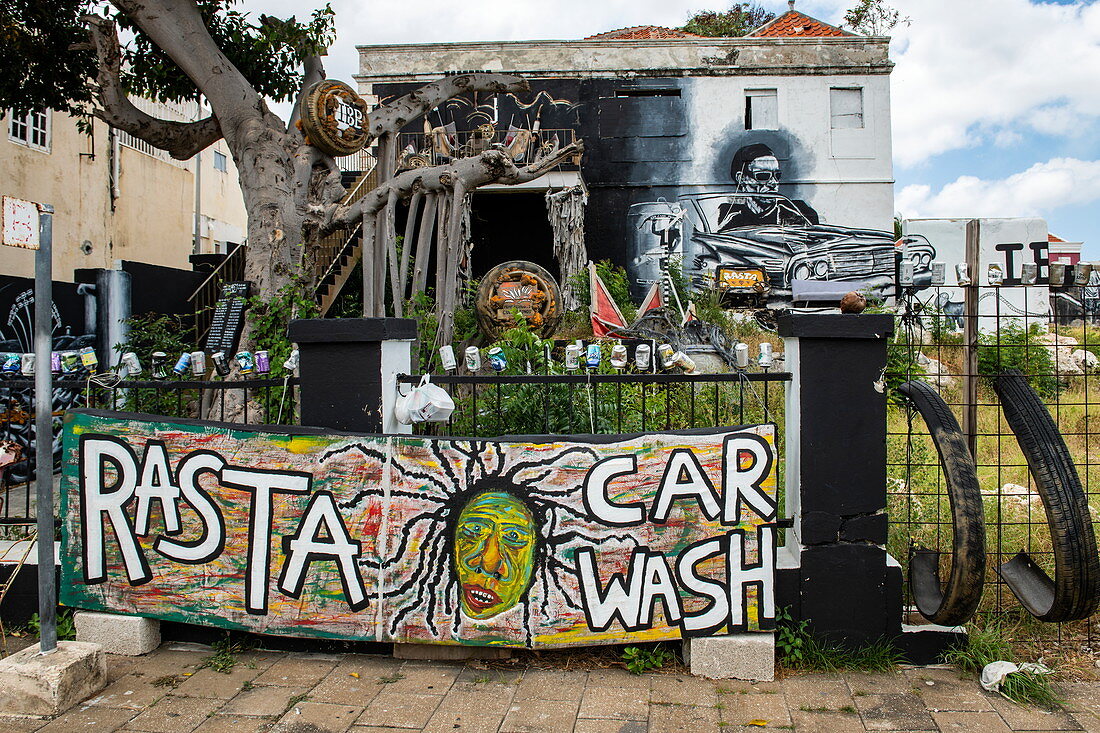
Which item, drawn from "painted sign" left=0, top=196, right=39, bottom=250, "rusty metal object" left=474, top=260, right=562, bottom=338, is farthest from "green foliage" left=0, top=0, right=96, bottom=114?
"painted sign" left=0, top=196, right=39, bottom=250

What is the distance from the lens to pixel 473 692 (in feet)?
12.6

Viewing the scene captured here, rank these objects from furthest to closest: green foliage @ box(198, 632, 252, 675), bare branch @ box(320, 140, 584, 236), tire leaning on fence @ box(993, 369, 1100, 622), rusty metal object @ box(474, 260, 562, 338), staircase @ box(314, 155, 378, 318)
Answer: staircase @ box(314, 155, 378, 318) → rusty metal object @ box(474, 260, 562, 338) → bare branch @ box(320, 140, 584, 236) → green foliage @ box(198, 632, 252, 675) → tire leaning on fence @ box(993, 369, 1100, 622)

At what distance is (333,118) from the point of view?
8.43 m

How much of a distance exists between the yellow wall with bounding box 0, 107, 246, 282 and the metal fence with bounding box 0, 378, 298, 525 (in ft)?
14.7

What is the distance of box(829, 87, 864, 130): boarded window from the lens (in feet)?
61.6

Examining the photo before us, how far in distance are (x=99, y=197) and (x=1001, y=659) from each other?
55.5ft

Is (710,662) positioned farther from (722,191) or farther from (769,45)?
(769,45)

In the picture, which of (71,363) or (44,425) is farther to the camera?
(71,363)

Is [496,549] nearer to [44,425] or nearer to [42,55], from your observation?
[44,425]

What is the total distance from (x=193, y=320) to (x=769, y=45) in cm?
1508

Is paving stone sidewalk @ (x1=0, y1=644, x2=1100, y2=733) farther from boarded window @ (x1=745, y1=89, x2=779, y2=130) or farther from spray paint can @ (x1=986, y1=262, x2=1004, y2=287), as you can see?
boarded window @ (x1=745, y1=89, x2=779, y2=130)

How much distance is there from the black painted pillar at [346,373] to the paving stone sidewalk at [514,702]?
1.42 m

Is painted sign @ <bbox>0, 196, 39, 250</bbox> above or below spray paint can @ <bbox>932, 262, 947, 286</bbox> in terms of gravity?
above

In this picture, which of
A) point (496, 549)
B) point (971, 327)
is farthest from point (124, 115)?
point (971, 327)
